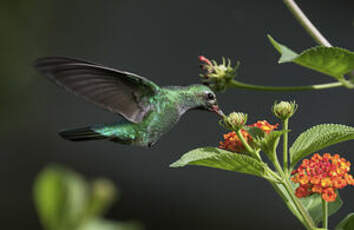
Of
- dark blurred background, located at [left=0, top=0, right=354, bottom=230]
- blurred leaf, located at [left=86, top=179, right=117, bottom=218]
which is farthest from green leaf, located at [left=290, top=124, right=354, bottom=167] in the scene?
dark blurred background, located at [left=0, top=0, right=354, bottom=230]

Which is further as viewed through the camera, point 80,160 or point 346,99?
point 80,160

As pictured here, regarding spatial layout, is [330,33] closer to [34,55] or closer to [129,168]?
[129,168]

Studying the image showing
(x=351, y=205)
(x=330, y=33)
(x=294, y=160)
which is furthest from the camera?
(x=330, y=33)

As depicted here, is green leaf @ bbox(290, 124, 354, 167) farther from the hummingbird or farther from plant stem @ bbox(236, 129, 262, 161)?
the hummingbird

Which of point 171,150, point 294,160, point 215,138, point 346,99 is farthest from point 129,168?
point 294,160

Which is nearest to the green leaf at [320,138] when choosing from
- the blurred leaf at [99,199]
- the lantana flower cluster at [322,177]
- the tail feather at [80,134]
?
the lantana flower cluster at [322,177]

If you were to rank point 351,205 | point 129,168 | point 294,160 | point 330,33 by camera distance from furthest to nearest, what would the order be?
point 129,168 < point 330,33 < point 351,205 < point 294,160

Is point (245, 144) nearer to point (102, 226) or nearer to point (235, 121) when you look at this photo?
point (235, 121)
